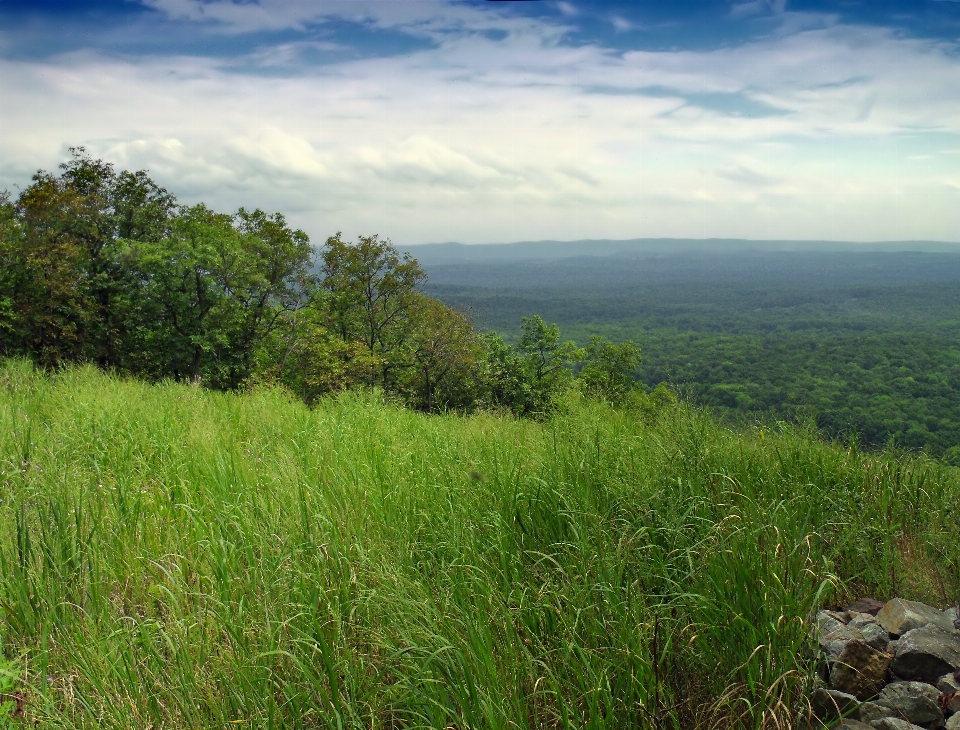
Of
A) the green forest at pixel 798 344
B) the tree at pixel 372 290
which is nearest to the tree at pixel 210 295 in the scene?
the tree at pixel 372 290

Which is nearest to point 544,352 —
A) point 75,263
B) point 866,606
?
point 75,263

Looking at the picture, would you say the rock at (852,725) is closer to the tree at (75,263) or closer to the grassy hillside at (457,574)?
the grassy hillside at (457,574)

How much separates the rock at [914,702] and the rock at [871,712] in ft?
0.13

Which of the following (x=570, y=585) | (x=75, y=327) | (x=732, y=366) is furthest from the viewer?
(x=732, y=366)

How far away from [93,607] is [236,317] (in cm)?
2006

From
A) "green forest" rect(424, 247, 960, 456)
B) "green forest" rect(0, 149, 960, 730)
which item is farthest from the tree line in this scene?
"green forest" rect(0, 149, 960, 730)

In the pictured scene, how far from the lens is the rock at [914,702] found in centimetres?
231

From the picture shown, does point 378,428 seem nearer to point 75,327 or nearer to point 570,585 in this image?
point 570,585

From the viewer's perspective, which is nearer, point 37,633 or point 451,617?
point 451,617

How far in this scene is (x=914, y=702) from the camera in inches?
92.2

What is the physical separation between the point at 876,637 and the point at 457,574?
70.8 inches

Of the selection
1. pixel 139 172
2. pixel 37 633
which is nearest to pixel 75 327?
pixel 139 172

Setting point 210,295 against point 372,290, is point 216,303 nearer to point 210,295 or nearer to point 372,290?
point 210,295

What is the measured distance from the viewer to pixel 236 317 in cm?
2128
